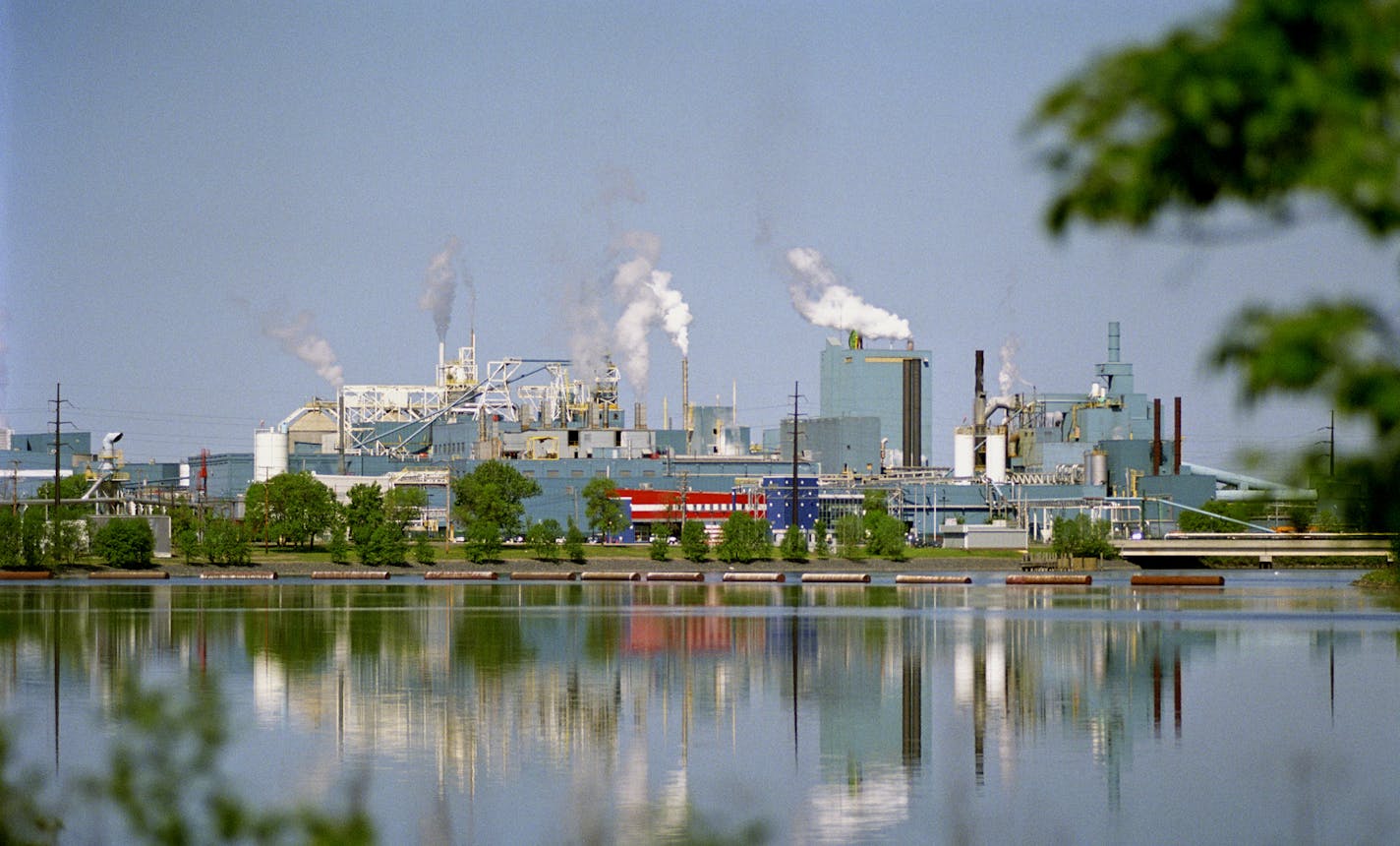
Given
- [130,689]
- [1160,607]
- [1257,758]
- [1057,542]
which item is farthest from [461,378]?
[130,689]

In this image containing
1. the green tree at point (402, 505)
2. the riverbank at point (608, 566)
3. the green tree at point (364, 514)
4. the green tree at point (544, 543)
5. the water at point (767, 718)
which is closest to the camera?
the water at point (767, 718)

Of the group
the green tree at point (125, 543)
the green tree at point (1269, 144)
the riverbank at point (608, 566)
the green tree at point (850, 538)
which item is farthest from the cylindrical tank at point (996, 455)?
the green tree at point (1269, 144)

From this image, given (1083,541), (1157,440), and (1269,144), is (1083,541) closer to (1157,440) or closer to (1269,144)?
(1157,440)

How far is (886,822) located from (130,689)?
11.6 metres

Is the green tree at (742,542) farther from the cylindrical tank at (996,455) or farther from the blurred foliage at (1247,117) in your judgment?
the blurred foliage at (1247,117)

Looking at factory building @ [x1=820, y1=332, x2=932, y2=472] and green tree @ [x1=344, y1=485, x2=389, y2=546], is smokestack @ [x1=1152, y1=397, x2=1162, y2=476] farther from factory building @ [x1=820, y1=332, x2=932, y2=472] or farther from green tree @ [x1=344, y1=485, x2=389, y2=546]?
green tree @ [x1=344, y1=485, x2=389, y2=546]

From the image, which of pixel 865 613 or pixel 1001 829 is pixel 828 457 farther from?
pixel 1001 829

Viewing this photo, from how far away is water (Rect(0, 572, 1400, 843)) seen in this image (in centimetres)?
2133

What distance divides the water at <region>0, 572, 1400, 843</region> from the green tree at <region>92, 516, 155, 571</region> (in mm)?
34201

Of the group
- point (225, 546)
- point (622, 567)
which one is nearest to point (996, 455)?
point (622, 567)

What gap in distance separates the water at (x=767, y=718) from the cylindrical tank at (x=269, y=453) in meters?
85.9

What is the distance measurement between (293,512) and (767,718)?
7812cm

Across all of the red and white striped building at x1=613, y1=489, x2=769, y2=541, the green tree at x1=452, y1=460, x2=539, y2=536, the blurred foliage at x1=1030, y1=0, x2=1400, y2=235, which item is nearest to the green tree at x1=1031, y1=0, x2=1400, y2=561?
the blurred foliage at x1=1030, y1=0, x2=1400, y2=235

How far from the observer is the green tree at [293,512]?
10475 centimetres
